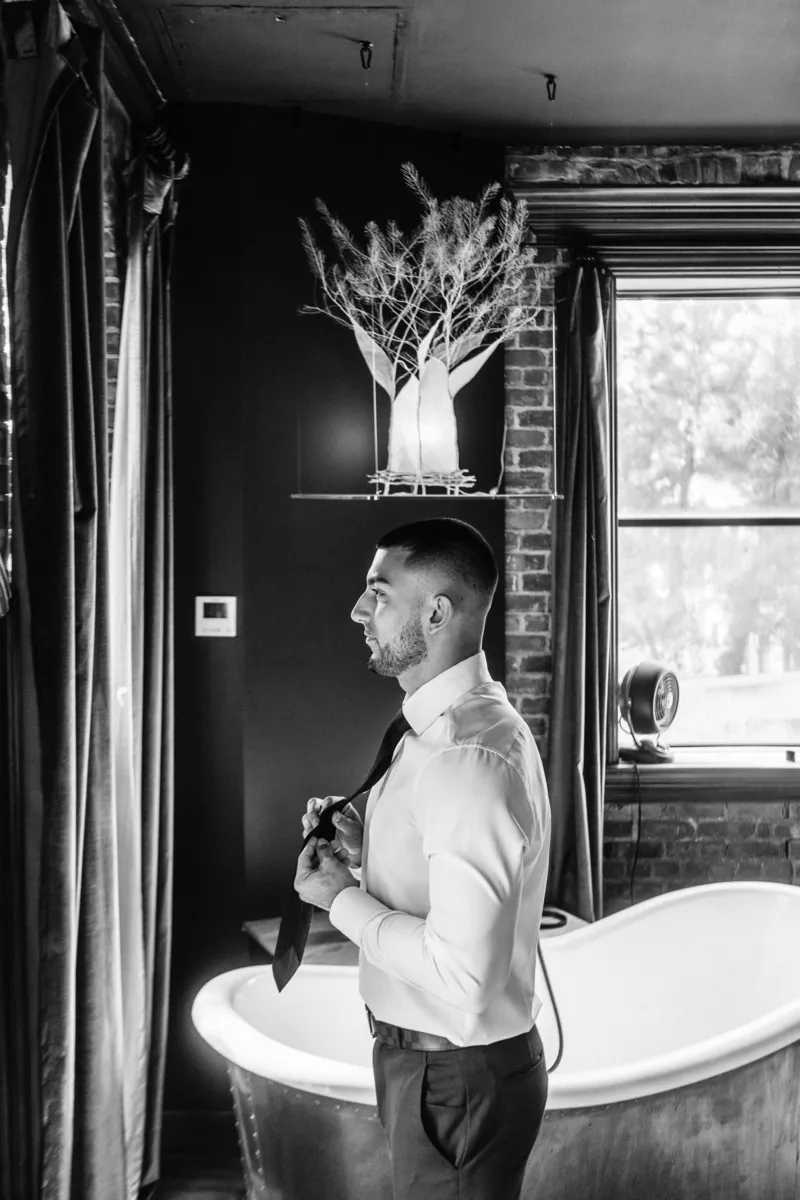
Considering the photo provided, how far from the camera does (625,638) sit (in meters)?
3.79

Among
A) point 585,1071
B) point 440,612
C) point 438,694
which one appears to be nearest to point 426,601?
point 440,612

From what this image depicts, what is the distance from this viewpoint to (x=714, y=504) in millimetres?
3805

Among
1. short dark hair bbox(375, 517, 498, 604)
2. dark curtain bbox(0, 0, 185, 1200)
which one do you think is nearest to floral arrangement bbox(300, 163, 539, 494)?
dark curtain bbox(0, 0, 185, 1200)

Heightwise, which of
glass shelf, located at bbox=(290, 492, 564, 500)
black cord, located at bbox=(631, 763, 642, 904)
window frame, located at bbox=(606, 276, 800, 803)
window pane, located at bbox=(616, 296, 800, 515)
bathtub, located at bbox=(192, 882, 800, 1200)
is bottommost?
bathtub, located at bbox=(192, 882, 800, 1200)

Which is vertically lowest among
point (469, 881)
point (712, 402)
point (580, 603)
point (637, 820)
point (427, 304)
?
point (637, 820)

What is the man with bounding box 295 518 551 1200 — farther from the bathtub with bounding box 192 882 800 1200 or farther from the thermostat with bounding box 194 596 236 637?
the thermostat with bounding box 194 596 236 637

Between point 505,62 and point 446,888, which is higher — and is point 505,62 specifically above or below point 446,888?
above

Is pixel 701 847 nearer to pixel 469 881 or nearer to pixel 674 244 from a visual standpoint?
pixel 674 244

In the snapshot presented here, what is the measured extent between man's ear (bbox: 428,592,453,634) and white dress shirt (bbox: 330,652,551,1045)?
69mm

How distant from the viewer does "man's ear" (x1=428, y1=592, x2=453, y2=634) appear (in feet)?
5.37

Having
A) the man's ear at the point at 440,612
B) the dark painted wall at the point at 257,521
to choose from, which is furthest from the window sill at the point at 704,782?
the man's ear at the point at 440,612

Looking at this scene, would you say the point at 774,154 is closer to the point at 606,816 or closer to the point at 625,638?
the point at 625,638

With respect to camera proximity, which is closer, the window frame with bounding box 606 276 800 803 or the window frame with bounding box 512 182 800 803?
the window frame with bounding box 512 182 800 803

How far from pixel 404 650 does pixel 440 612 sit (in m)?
0.08
